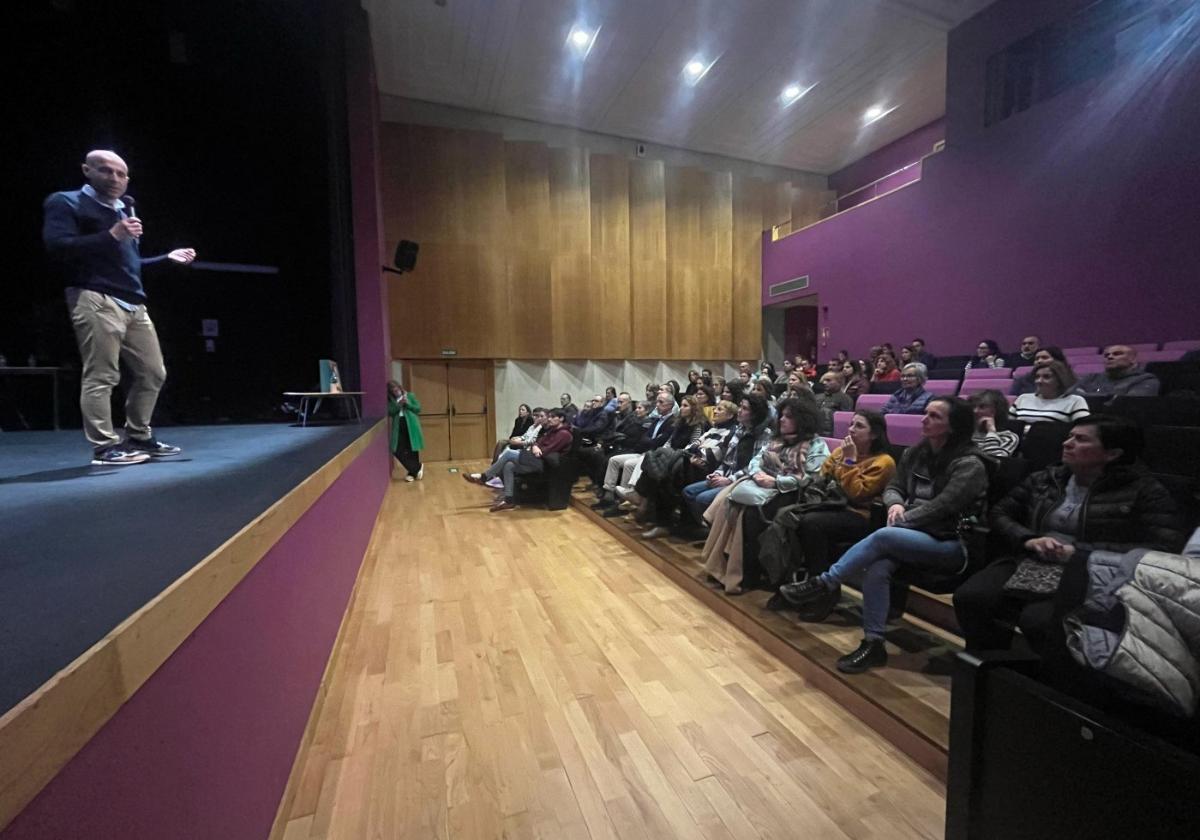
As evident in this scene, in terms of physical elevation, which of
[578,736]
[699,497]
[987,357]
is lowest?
[578,736]

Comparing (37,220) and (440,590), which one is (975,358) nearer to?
(440,590)

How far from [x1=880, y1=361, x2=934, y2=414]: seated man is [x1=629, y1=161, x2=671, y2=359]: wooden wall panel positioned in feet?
14.6

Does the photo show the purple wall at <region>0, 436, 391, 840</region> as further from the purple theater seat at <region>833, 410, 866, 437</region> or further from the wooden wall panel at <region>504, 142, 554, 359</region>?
the wooden wall panel at <region>504, 142, 554, 359</region>

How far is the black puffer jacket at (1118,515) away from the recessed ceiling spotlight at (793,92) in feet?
21.5


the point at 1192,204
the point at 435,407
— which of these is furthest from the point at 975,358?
the point at 435,407

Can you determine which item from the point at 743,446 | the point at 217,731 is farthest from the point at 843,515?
the point at 217,731

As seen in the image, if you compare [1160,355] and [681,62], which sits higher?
[681,62]

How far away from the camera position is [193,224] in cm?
361

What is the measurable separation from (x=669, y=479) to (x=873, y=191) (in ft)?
18.5

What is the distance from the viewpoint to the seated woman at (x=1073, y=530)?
3.82ft

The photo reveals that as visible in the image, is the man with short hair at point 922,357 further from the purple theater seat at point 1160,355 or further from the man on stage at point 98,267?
the man on stage at point 98,267

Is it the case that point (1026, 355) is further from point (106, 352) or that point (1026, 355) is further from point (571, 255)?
point (106, 352)

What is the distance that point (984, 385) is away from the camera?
3.74 meters

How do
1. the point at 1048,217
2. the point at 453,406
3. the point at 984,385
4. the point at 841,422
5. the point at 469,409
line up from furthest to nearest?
the point at 469,409 → the point at 453,406 → the point at 1048,217 → the point at 984,385 → the point at 841,422
